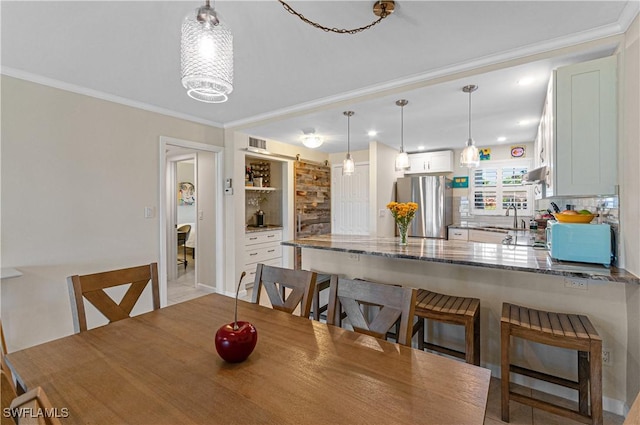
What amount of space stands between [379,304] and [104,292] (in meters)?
1.45

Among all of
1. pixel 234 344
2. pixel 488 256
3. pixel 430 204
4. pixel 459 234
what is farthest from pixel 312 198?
pixel 234 344

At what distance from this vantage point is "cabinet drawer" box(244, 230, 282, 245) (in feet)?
14.9

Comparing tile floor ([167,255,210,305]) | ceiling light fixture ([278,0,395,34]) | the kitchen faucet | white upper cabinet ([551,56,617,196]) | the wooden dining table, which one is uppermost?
ceiling light fixture ([278,0,395,34])

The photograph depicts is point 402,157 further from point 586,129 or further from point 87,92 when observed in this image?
point 87,92

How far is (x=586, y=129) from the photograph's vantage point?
6.31ft

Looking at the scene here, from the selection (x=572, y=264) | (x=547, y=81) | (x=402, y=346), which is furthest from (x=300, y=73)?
(x=572, y=264)

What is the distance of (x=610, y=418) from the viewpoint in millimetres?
1775

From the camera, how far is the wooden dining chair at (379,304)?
131 centimetres

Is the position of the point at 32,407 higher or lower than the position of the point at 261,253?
higher

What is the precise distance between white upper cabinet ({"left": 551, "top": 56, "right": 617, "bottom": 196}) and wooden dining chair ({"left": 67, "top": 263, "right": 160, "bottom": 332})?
2.72 m

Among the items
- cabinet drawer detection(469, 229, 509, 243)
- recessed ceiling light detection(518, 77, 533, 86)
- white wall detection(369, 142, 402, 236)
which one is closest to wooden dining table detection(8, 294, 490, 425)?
recessed ceiling light detection(518, 77, 533, 86)

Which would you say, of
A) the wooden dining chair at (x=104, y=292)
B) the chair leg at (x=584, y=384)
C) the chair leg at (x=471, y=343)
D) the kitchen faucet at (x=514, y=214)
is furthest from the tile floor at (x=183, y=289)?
the kitchen faucet at (x=514, y=214)

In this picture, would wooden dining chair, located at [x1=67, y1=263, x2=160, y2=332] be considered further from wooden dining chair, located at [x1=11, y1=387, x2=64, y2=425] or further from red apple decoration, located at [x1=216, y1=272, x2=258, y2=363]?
wooden dining chair, located at [x1=11, y1=387, x2=64, y2=425]

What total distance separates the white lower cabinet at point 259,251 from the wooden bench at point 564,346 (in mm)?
3241
